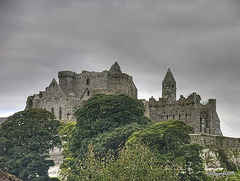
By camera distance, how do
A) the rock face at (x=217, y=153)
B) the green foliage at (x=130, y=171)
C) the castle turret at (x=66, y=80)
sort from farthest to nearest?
the castle turret at (x=66, y=80), the rock face at (x=217, y=153), the green foliage at (x=130, y=171)

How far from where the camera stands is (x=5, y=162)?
212 feet

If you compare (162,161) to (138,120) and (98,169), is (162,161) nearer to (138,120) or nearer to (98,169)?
(98,169)

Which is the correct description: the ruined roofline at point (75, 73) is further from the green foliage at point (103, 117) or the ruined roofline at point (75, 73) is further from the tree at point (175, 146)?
the tree at point (175, 146)

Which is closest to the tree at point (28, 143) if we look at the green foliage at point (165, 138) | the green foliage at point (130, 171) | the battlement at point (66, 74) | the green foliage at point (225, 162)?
the green foliage at point (165, 138)

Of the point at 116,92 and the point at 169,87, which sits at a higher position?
the point at 169,87

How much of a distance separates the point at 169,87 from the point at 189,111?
295 inches

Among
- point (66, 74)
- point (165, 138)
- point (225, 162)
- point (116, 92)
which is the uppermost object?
point (66, 74)

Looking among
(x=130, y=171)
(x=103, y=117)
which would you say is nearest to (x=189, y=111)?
(x=103, y=117)

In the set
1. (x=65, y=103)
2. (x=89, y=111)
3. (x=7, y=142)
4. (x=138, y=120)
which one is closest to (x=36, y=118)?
(x=7, y=142)

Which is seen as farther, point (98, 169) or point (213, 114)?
point (213, 114)

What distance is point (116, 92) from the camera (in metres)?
91.2

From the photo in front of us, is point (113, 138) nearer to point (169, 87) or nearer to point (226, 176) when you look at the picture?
point (226, 176)

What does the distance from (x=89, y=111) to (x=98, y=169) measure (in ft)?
78.1

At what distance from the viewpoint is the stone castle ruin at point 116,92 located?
3317 inches
